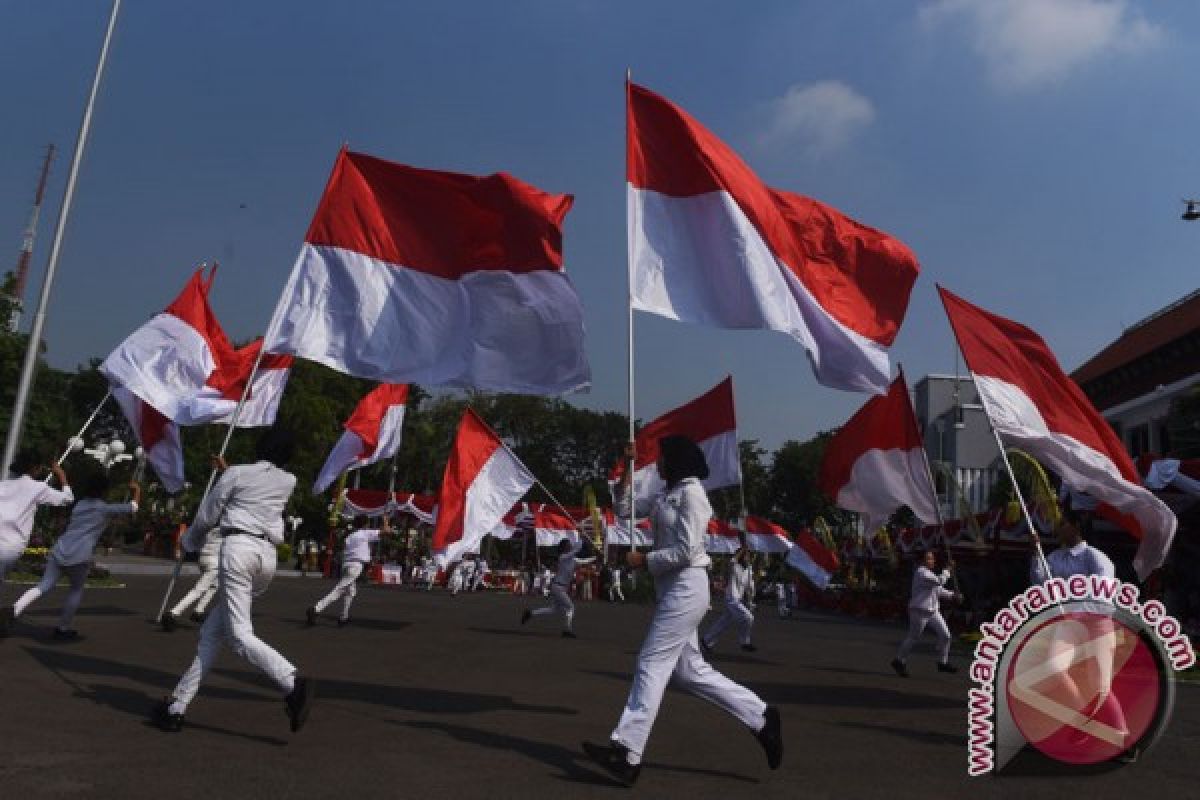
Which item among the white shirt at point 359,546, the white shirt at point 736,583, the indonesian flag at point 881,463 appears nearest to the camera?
the indonesian flag at point 881,463

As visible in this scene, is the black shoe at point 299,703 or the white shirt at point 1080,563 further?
the white shirt at point 1080,563

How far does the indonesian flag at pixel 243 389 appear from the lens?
1184 cm

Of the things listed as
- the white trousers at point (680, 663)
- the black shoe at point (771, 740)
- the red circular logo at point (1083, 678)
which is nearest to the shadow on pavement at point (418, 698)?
the white trousers at point (680, 663)

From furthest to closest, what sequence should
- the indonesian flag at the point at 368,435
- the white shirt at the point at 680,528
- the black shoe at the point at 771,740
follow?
the indonesian flag at the point at 368,435 < the white shirt at the point at 680,528 < the black shoe at the point at 771,740

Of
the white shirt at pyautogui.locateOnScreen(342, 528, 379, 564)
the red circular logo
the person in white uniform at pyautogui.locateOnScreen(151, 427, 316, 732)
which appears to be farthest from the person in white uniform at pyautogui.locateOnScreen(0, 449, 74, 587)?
the red circular logo

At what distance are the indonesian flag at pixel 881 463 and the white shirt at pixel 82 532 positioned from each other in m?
8.72

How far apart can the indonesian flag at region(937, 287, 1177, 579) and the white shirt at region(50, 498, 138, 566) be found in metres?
9.06

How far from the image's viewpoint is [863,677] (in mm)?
11633

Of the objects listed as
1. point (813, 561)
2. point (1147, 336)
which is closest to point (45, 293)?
point (813, 561)

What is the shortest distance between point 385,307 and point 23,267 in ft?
238

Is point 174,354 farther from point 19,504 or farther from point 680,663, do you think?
point 680,663

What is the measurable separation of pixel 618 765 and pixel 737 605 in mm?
9569

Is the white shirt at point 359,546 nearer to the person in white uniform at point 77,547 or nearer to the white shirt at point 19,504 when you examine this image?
the person in white uniform at point 77,547

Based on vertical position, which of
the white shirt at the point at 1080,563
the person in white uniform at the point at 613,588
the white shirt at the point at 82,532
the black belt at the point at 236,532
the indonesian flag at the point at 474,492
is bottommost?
the black belt at the point at 236,532
